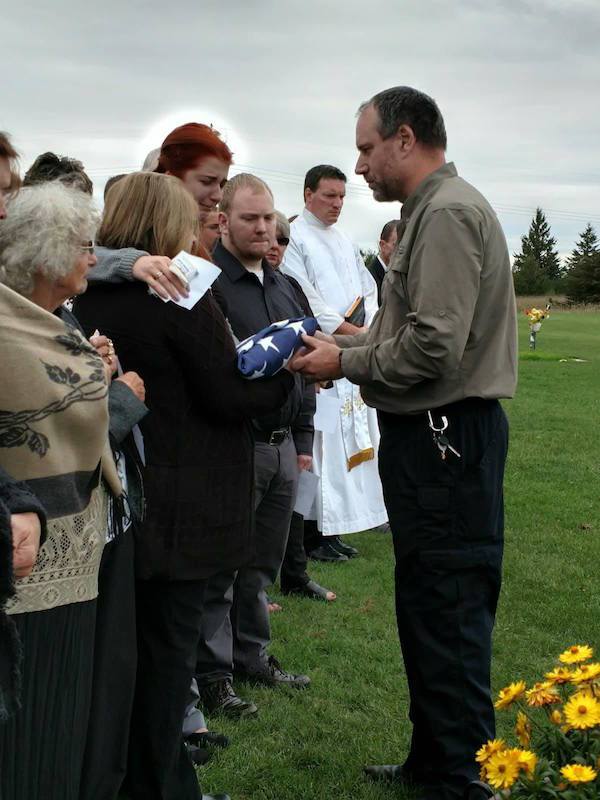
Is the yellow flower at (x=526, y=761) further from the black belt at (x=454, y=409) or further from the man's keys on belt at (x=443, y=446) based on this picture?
the black belt at (x=454, y=409)

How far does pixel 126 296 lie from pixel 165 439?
1.60 feet

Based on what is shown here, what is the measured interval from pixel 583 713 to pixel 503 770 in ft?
0.82

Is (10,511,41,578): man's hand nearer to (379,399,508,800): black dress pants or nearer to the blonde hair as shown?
the blonde hair

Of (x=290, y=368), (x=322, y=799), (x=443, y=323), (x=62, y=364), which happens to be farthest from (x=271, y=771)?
(x=62, y=364)

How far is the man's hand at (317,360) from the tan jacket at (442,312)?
2.2 inches

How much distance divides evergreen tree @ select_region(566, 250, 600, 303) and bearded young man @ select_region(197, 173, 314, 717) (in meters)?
86.5

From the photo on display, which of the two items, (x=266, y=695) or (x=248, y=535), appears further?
(x=266, y=695)

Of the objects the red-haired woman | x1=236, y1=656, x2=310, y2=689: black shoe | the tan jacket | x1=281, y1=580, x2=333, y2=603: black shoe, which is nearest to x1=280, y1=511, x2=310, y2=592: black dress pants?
x1=281, y1=580, x2=333, y2=603: black shoe

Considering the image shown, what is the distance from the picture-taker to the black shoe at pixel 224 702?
4.58 metres

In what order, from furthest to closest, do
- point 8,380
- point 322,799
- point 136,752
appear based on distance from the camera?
point 322,799, point 136,752, point 8,380

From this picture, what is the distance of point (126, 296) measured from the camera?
3.32m

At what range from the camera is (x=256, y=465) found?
472 centimetres

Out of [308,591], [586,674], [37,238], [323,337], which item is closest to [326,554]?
[308,591]

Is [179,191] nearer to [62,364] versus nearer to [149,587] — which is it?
[62,364]
